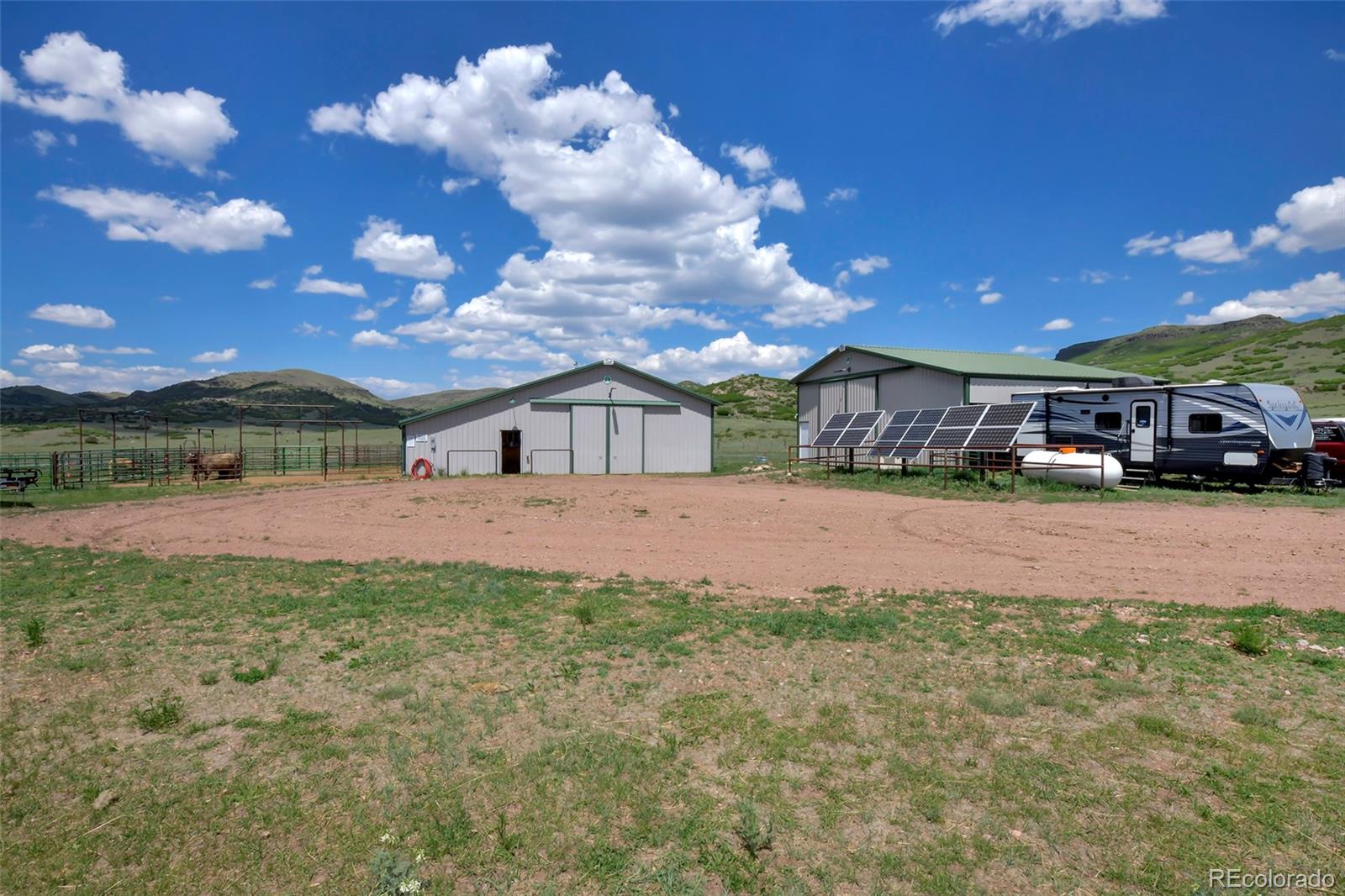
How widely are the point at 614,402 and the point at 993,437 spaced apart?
17.7 m

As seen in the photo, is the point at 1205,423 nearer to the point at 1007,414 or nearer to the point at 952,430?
the point at 1007,414

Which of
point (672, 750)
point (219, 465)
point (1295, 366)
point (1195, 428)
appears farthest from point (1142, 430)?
point (219, 465)

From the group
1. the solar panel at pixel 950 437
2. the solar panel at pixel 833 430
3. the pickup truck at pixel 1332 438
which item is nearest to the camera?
the pickup truck at pixel 1332 438

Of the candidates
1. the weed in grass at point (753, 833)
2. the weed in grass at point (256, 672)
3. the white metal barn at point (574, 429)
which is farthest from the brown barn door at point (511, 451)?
the weed in grass at point (753, 833)

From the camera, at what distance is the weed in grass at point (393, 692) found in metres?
5.49

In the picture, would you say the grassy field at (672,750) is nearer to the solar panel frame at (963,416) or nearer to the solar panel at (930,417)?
the solar panel frame at (963,416)

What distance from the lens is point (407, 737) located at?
4.81m

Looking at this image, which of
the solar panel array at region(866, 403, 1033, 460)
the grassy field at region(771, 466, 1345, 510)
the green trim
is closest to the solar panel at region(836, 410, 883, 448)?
the solar panel array at region(866, 403, 1033, 460)

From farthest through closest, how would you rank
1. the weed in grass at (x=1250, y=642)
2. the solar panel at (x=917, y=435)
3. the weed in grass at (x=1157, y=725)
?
the solar panel at (x=917, y=435) → the weed in grass at (x=1250, y=642) → the weed in grass at (x=1157, y=725)

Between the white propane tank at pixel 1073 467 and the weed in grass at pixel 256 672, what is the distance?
20476 millimetres

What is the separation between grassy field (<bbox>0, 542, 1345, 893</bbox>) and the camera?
3545 mm

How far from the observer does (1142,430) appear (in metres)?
21.8

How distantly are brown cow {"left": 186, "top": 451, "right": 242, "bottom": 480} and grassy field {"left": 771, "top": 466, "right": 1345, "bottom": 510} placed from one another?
87.4 feet

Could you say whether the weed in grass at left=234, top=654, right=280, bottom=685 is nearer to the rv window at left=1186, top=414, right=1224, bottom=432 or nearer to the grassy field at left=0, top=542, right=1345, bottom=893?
the grassy field at left=0, top=542, right=1345, bottom=893
